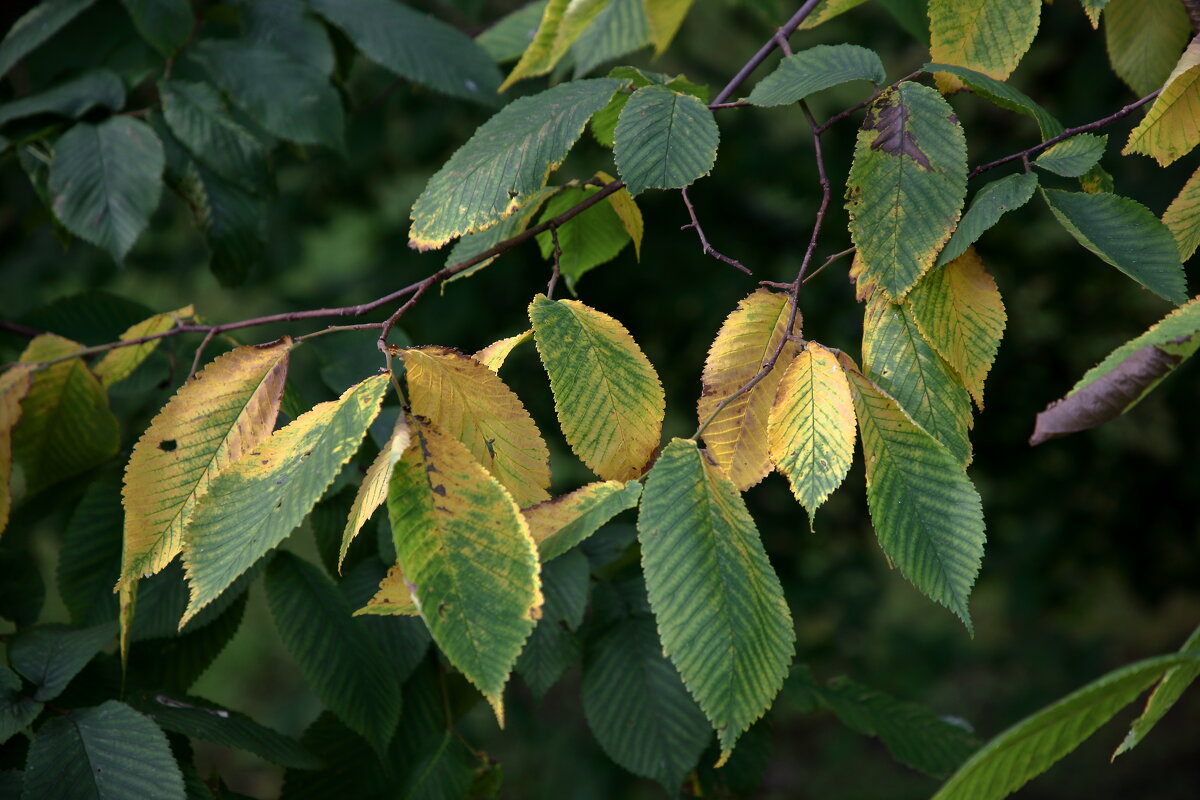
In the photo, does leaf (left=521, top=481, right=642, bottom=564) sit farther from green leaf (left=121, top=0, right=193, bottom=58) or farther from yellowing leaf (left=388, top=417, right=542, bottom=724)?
green leaf (left=121, top=0, right=193, bottom=58)

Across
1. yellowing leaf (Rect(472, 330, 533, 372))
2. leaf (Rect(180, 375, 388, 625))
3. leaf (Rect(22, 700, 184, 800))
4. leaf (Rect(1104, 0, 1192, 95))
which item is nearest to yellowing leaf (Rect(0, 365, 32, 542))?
leaf (Rect(22, 700, 184, 800))

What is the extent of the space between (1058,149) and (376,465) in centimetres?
48

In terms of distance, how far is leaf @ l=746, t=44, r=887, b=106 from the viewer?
0.64 m

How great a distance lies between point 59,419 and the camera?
3.00 ft

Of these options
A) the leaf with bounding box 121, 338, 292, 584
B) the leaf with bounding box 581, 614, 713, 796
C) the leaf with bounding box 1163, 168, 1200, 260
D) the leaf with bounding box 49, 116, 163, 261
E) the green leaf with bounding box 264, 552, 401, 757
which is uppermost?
the leaf with bounding box 1163, 168, 1200, 260

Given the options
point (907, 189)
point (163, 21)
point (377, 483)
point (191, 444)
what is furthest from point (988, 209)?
point (163, 21)

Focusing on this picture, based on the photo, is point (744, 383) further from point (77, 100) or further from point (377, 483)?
point (77, 100)

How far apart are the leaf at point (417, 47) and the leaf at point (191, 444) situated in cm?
64

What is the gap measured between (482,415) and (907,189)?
299 mm

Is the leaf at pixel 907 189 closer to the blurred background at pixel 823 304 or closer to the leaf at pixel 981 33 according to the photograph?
the leaf at pixel 981 33

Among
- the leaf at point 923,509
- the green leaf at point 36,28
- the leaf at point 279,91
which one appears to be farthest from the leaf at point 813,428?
the green leaf at point 36,28

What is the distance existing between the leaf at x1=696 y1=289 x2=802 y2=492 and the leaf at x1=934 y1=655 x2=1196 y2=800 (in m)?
0.21

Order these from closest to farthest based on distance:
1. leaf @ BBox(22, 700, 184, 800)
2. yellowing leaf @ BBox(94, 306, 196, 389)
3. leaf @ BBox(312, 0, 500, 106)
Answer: leaf @ BBox(22, 700, 184, 800), yellowing leaf @ BBox(94, 306, 196, 389), leaf @ BBox(312, 0, 500, 106)

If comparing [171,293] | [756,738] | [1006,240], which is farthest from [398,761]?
[171,293]
